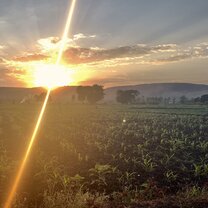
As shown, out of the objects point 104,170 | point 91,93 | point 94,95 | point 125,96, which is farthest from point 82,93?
point 104,170

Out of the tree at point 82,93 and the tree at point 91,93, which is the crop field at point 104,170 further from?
the tree at point 82,93

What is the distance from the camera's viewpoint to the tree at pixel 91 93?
295ft

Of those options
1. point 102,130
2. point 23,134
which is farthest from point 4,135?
point 102,130

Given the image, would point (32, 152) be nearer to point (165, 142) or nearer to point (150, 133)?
point (165, 142)

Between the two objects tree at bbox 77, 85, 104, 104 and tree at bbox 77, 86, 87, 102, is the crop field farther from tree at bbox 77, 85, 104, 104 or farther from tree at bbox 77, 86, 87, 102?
tree at bbox 77, 86, 87, 102

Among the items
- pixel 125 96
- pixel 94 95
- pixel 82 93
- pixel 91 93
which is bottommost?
pixel 125 96

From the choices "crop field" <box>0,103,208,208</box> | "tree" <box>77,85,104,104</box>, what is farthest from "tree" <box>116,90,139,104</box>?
"crop field" <box>0,103,208,208</box>

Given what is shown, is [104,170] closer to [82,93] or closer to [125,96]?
[82,93]

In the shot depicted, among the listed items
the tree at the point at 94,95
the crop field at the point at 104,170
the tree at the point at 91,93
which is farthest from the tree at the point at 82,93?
the crop field at the point at 104,170

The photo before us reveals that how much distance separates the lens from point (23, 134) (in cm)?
2631

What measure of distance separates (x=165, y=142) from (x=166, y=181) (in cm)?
840

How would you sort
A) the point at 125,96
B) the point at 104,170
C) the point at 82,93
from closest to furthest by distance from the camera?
1. the point at 104,170
2. the point at 82,93
3. the point at 125,96

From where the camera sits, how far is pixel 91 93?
90188 millimetres

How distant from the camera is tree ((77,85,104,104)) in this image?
90.1 meters
